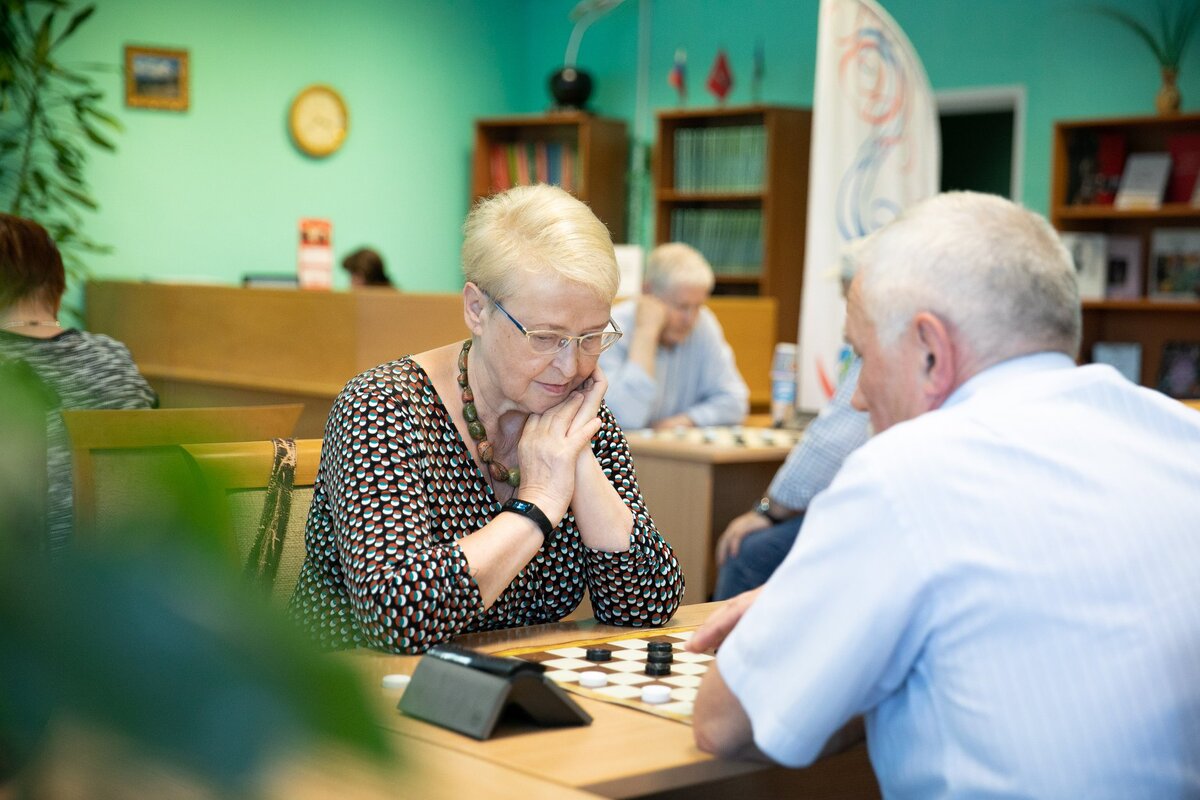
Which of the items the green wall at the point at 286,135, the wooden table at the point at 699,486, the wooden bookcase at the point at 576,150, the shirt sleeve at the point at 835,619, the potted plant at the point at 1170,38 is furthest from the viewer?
the wooden bookcase at the point at 576,150

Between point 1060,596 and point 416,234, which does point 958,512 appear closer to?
point 1060,596

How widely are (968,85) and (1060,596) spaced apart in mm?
6139

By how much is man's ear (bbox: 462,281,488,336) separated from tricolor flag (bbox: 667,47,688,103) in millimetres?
6253

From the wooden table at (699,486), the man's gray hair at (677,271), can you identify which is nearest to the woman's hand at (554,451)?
the wooden table at (699,486)

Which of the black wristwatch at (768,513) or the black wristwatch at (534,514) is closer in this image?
the black wristwatch at (534,514)

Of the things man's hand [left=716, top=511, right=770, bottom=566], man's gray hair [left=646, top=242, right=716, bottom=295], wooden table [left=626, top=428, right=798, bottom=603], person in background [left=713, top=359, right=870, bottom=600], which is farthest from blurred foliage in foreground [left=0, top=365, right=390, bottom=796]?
man's gray hair [left=646, top=242, right=716, bottom=295]

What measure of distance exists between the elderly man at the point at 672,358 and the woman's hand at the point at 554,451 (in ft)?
8.96

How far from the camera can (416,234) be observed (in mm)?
8383

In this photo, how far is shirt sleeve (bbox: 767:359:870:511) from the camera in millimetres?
3545

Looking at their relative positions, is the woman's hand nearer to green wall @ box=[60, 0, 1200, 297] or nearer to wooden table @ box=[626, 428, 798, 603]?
wooden table @ box=[626, 428, 798, 603]

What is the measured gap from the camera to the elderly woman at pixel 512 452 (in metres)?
1.79

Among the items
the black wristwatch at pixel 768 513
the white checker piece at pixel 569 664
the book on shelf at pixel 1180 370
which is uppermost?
the white checker piece at pixel 569 664

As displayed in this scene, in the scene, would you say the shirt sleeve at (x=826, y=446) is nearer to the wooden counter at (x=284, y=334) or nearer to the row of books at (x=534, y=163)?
the wooden counter at (x=284, y=334)

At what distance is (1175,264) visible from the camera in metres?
6.29
